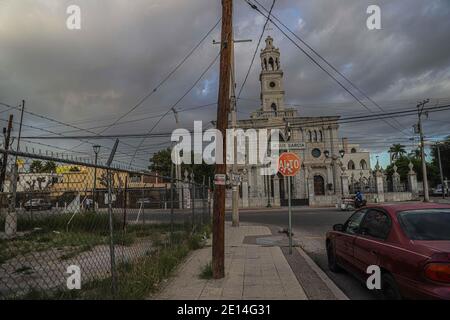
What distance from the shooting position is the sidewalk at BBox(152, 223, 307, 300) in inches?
232

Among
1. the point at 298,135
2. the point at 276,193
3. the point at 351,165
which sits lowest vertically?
the point at 276,193

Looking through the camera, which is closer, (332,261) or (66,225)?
(332,261)

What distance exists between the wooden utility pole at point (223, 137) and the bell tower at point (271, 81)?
5502 centimetres

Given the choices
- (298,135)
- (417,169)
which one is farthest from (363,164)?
(298,135)

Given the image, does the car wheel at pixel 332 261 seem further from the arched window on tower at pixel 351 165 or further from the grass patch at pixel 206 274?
the arched window on tower at pixel 351 165

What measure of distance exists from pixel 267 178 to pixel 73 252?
50003 millimetres

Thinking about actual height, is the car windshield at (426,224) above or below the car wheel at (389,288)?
above

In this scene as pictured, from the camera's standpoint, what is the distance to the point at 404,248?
4.70 m

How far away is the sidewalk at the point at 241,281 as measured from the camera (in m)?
5.88

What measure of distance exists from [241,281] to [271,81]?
5750 centimetres

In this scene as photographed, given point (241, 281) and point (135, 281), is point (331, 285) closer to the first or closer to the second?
point (241, 281)

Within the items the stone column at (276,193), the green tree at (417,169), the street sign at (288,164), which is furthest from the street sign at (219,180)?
the green tree at (417,169)

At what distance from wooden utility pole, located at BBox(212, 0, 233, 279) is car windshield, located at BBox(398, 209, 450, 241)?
10.3 ft
